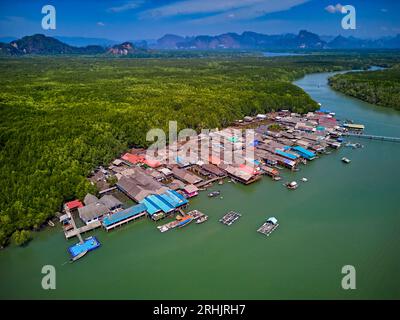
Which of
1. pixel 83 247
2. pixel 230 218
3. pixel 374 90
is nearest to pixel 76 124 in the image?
pixel 83 247

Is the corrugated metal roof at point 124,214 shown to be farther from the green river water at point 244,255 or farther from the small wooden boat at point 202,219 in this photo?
the small wooden boat at point 202,219

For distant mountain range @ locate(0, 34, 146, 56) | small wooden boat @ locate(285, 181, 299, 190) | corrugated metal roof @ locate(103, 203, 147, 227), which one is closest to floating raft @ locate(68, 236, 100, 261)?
corrugated metal roof @ locate(103, 203, 147, 227)

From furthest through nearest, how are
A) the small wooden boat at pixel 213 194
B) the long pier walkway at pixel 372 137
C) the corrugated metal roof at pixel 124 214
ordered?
the long pier walkway at pixel 372 137 < the small wooden boat at pixel 213 194 < the corrugated metal roof at pixel 124 214

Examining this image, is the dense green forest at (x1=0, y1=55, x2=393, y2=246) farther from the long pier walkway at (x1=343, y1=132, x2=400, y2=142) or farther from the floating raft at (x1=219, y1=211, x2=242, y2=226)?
the long pier walkway at (x1=343, y1=132, x2=400, y2=142)

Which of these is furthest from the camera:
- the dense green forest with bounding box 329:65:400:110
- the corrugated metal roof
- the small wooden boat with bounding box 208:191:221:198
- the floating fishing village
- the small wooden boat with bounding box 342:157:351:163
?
the dense green forest with bounding box 329:65:400:110

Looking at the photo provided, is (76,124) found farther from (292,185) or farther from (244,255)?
(292,185)

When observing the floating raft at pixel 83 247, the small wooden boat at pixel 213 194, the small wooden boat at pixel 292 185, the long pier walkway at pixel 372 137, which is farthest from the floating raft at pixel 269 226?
the long pier walkway at pixel 372 137
